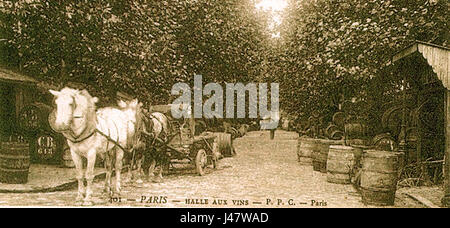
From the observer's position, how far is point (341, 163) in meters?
11.5

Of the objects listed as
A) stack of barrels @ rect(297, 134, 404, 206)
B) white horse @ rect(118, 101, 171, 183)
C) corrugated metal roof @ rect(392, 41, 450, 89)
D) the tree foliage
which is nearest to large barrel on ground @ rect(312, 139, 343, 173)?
stack of barrels @ rect(297, 134, 404, 206)

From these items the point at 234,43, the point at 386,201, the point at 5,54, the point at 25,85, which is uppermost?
the point at 234,43

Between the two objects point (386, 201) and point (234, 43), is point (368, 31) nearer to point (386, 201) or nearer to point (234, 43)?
point (386, 201)

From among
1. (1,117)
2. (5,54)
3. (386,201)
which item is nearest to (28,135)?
(1,117)

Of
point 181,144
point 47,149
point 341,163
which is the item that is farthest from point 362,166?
point 47,149

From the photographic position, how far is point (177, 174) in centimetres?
1297

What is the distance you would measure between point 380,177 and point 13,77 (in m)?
9.67

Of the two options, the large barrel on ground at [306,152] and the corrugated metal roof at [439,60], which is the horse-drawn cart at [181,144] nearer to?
the large barrel on ground at [306,152]

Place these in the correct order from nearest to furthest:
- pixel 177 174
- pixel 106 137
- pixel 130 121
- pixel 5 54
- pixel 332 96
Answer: pixel 106 137 → pixel 130 121 → pixel 5 54 → pixel 177 174 → pixel 332 96

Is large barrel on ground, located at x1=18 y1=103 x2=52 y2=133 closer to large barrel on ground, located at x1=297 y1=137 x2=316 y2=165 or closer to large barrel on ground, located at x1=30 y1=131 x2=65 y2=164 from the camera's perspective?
large barrel on ground, located at x1=30 y1=131 x2=65 y2=164

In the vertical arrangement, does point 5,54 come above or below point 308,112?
above

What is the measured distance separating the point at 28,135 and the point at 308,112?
11.9 meters

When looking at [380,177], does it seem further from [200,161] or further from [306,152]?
[306,152]

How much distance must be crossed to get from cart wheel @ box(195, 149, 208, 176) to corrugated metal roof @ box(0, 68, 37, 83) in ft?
16.9
